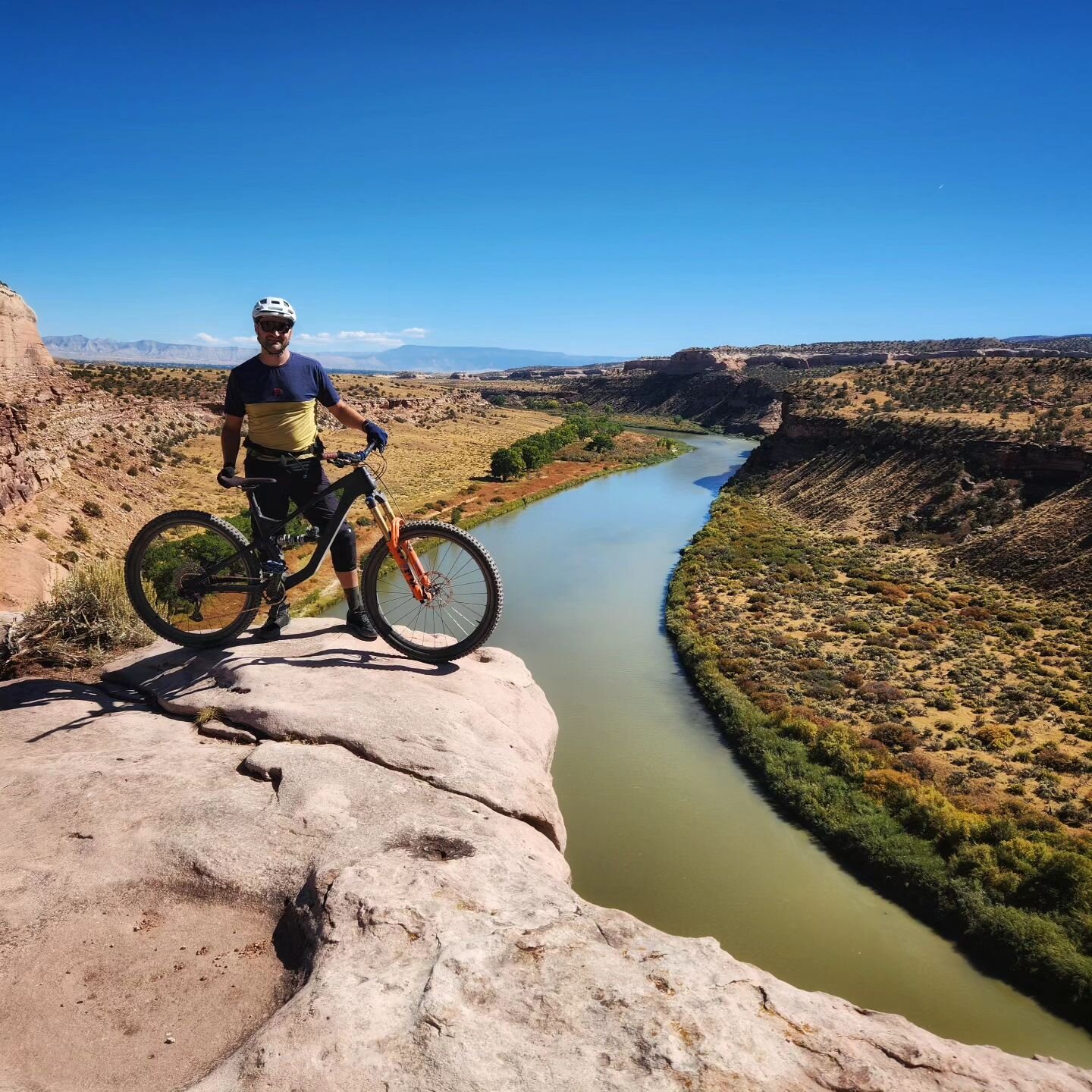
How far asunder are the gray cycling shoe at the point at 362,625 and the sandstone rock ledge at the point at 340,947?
1.54 metres

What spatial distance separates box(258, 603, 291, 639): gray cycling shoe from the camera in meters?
7.87

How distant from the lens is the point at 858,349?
15525cm

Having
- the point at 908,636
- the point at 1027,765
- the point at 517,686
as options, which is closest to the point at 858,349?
the point at 908,636

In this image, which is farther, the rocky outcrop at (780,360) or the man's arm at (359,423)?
the rocky outcrop at (780,360)

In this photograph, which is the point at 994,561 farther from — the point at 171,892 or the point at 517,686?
the point at 171,892

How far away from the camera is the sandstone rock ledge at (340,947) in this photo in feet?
11.4

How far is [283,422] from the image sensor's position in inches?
267

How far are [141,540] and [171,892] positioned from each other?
13.2ft

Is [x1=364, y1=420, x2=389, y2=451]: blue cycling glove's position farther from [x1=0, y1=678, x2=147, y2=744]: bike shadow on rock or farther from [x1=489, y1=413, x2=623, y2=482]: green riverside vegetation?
[x1=489, y1=413, x2=623, y2=482]: green riverside vegetation

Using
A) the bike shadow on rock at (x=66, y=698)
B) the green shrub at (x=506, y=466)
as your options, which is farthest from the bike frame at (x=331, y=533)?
the green shrub at (x=506, y=466)

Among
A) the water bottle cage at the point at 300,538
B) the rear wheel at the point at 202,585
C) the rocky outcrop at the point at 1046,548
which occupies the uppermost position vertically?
the water bottle cage at the point at 300,538

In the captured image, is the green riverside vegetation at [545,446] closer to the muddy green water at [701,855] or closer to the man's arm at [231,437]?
the muddy green water at [701,855]

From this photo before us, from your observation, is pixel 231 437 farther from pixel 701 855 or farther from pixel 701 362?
pixel 701 362

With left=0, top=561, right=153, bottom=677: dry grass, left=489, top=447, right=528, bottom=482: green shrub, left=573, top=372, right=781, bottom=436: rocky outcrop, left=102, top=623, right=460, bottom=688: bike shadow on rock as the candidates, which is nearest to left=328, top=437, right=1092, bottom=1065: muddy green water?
left=102, top=623, right=460, bottom=688: bike shadow on rock
